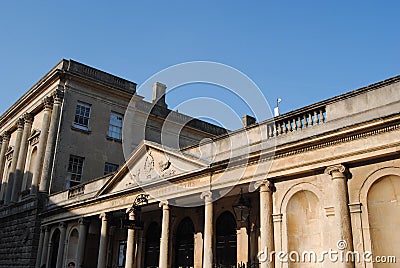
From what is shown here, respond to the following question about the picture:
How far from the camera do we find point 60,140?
2558cm

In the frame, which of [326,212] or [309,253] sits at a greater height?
[326,212]

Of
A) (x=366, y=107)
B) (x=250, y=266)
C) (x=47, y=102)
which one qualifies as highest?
(x=47, y=102)

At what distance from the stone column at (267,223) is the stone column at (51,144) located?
16.6 m

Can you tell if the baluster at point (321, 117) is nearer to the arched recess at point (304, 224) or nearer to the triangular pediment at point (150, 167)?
the arched recess at point (304, 224)

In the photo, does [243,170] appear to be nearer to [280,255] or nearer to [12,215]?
[280,255]

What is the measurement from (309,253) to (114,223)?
11.2m

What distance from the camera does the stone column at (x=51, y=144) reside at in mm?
24766

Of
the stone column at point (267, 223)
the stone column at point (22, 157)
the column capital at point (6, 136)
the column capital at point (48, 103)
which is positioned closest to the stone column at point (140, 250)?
the stone column at point (267, 223)

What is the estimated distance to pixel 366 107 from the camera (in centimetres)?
1077

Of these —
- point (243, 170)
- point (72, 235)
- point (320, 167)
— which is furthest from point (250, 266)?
point (72, 235)

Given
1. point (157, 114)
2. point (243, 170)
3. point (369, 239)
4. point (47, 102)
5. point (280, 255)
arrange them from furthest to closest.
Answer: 1. point (157, 114)
2. point (47, 102)
3. point (243, 170)
4. point (280, 255)
5. point (369, 239)

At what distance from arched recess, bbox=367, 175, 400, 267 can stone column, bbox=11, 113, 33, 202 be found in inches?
964

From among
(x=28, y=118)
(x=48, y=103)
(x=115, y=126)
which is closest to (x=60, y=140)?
(x=48, y=103)

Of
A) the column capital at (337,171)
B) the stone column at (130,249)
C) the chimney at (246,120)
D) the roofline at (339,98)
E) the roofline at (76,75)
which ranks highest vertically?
the roofline at (76,75)
